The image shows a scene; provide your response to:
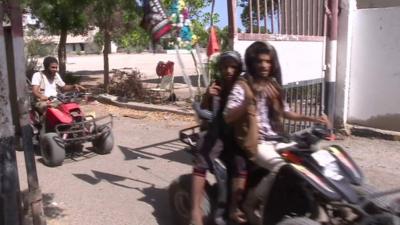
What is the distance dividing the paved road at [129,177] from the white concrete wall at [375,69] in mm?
548

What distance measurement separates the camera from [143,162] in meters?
7.51

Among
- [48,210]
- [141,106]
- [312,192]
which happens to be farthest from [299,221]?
[141,106]

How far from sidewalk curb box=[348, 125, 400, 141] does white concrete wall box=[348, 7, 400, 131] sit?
11 cm

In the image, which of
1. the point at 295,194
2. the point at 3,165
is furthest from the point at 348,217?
the point at 3,165

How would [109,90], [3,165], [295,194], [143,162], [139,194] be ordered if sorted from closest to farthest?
[295,194]
[3,165]
[139,194]
[143,162]
[109,90]

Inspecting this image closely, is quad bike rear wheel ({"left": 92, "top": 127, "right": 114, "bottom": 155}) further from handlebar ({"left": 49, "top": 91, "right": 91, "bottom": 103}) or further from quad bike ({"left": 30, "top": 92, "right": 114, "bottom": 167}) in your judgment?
handlebar ({"left": 49, "top": 91, "right": 91, "bottom": 103})

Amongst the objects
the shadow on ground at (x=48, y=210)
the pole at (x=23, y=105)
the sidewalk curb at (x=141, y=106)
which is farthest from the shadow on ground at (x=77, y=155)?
the sidewalk curb at (x=141, y=106)

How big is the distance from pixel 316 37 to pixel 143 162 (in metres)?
3.58

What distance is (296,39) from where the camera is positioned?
807cm

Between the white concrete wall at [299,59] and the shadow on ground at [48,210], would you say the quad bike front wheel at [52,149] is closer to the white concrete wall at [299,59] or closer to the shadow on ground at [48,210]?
the shadow on ground at [48,210]

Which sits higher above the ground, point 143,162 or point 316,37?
point 316,37

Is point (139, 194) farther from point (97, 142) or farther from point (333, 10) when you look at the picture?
point (333, 10)

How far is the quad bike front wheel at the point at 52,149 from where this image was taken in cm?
721

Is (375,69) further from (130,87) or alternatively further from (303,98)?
(130,87)
